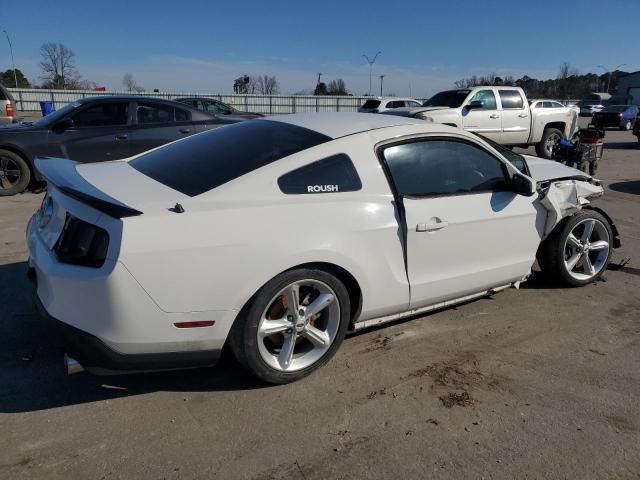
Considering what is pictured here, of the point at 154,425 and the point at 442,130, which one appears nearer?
the point at 154,425

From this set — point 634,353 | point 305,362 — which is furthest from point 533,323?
point 305,362

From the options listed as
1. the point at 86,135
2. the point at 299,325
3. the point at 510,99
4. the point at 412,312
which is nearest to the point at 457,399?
the point at 412,312

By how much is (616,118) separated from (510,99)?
1943 cm

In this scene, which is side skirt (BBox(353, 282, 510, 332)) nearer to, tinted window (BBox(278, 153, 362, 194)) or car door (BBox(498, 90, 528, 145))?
tinted window (BBox(278, 153, 362, 194))

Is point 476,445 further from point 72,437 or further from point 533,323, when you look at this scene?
point 72,437

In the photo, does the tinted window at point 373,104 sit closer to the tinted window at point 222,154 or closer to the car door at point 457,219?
the car door at point 457,219

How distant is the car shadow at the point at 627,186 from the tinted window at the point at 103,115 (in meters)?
8.70

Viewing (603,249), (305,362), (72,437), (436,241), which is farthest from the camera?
(603,249)

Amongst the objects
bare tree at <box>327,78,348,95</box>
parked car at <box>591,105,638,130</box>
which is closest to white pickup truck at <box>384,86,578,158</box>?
parked car at <box>591,105,638,130</box>

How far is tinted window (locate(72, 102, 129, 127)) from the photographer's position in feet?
26.4

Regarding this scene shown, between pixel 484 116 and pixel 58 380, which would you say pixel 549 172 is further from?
pixel 484 116

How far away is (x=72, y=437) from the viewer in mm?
2516

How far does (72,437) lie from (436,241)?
234cm

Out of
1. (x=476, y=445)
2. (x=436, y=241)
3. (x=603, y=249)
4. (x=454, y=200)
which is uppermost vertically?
(x=454, y=200)
